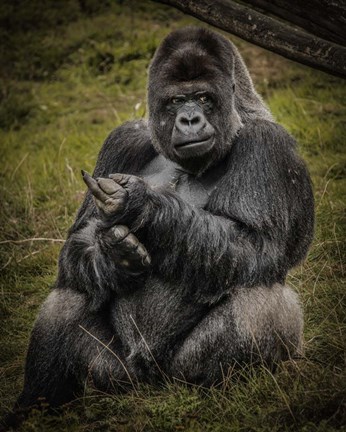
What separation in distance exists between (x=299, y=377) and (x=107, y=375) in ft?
3.27

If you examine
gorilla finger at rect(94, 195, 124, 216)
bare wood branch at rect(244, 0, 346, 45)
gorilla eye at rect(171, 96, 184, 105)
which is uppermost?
bare wood branch at rect(244, 0, 346, 45)

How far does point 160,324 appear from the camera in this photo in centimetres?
374

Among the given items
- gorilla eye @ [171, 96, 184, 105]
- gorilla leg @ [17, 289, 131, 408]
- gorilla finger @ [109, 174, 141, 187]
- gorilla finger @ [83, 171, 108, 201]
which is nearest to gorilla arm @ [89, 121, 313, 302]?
gorilla finger @ [109, 174, 141, 187]

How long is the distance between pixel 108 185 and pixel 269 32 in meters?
1.16

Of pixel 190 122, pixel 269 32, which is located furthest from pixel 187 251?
pixel 269 32

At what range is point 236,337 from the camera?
3580mm

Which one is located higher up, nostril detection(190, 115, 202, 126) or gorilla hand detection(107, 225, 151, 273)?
nostril detection(190, 115, 202, 126)

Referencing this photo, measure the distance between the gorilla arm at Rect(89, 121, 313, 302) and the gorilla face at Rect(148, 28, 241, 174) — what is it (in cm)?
16

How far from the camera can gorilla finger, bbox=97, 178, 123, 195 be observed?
136 inches

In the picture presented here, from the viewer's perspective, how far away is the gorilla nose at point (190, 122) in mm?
3674

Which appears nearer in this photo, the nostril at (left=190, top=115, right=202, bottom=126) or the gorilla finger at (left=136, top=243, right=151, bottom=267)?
the gorilla finger at (left=136, top=243, right=151, bottom=267)

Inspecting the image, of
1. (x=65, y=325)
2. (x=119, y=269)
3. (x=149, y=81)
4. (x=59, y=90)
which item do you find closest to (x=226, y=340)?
(x=119, y=269)

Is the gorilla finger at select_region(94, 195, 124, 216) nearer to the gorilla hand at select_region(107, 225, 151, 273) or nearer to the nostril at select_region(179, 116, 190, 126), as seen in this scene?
the gorilla hand at select_region(107, 225, 151, 273)

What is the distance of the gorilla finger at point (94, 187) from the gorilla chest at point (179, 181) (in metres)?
0.39
